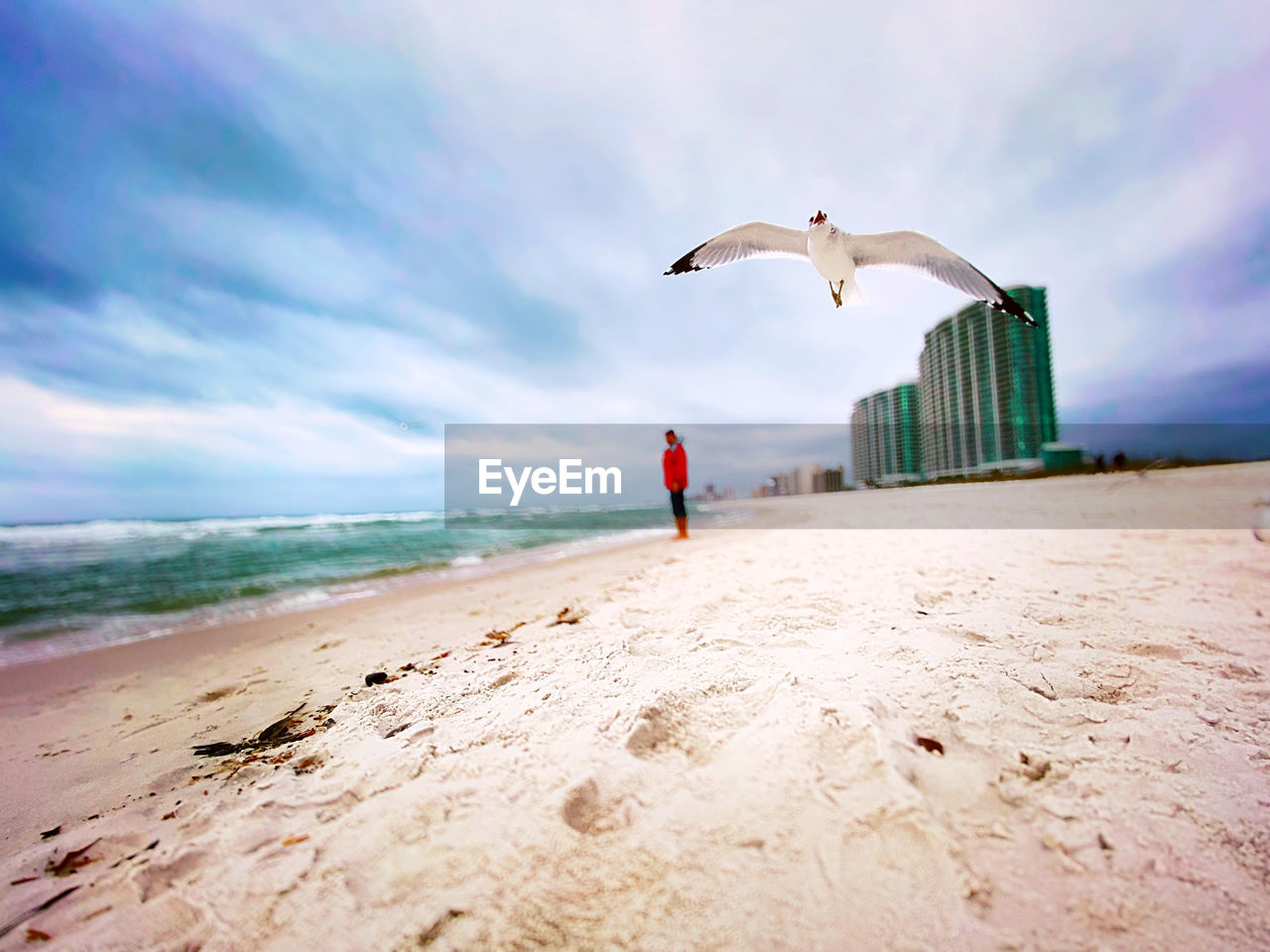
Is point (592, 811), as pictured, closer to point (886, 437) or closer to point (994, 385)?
point (994, 385)

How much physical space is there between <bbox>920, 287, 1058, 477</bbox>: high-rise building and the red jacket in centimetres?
3245

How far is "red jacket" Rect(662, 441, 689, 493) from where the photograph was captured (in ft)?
33.9

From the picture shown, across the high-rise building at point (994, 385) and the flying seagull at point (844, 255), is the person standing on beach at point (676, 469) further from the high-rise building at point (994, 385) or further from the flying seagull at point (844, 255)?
the high-rise building at point (994, 385)

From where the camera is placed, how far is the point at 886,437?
52344mm

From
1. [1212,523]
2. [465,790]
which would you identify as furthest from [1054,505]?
[465,790]

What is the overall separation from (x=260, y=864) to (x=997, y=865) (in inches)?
72.0

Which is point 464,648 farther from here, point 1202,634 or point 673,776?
point 1202,634

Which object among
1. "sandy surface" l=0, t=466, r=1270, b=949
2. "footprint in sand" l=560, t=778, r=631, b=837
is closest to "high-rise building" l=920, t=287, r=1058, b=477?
"sandy surface" l=0, t=466, r=1270, b=949

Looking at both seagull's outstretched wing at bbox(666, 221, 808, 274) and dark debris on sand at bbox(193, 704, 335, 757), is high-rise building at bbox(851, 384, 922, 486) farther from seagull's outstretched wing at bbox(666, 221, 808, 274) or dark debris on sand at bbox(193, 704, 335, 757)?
dark debris on sand at bbox(193, 704, 335, 757)

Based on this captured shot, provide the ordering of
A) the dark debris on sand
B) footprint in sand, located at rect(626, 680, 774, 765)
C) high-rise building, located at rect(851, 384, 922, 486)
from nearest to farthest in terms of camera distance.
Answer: footprint in sand, located at rect(626, 680, 774, 765)
the dark debris on sand
high-rise building, located at rect(851, 384, 922, 486)

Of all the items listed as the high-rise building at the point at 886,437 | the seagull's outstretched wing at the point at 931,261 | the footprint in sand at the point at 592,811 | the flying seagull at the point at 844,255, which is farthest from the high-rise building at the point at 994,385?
the footprint in sand at the point at 592,811

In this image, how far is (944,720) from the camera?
1593mm

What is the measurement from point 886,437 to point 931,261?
5164 centimetres

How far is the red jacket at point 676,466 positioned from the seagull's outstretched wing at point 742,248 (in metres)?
4.17
